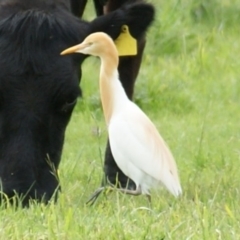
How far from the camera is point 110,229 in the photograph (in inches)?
168

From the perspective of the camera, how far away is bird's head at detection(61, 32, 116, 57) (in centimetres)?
532

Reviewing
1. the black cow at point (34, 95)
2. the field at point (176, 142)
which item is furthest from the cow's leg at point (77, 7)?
the black cow at point (34, 95)

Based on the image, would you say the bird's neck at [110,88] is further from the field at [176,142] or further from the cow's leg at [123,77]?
the cow's leg at [123,77]

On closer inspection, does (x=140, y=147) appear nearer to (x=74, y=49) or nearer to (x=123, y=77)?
(x=74, y=49)

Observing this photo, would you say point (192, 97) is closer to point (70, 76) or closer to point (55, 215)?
point (70, 76)

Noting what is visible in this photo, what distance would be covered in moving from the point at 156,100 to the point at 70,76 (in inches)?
150

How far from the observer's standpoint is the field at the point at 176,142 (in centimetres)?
436

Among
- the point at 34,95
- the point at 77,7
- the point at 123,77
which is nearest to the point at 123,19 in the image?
the point at 34,95

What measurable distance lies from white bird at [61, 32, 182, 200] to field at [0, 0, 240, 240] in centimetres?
9

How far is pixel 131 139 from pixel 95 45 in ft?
1.71

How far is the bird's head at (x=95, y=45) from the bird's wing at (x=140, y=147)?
0.35m

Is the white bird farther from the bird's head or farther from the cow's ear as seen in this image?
the cow's ear

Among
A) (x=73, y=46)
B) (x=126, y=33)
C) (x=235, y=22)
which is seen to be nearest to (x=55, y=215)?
(x=73, y=46)

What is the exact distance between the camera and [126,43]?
5.89 m
